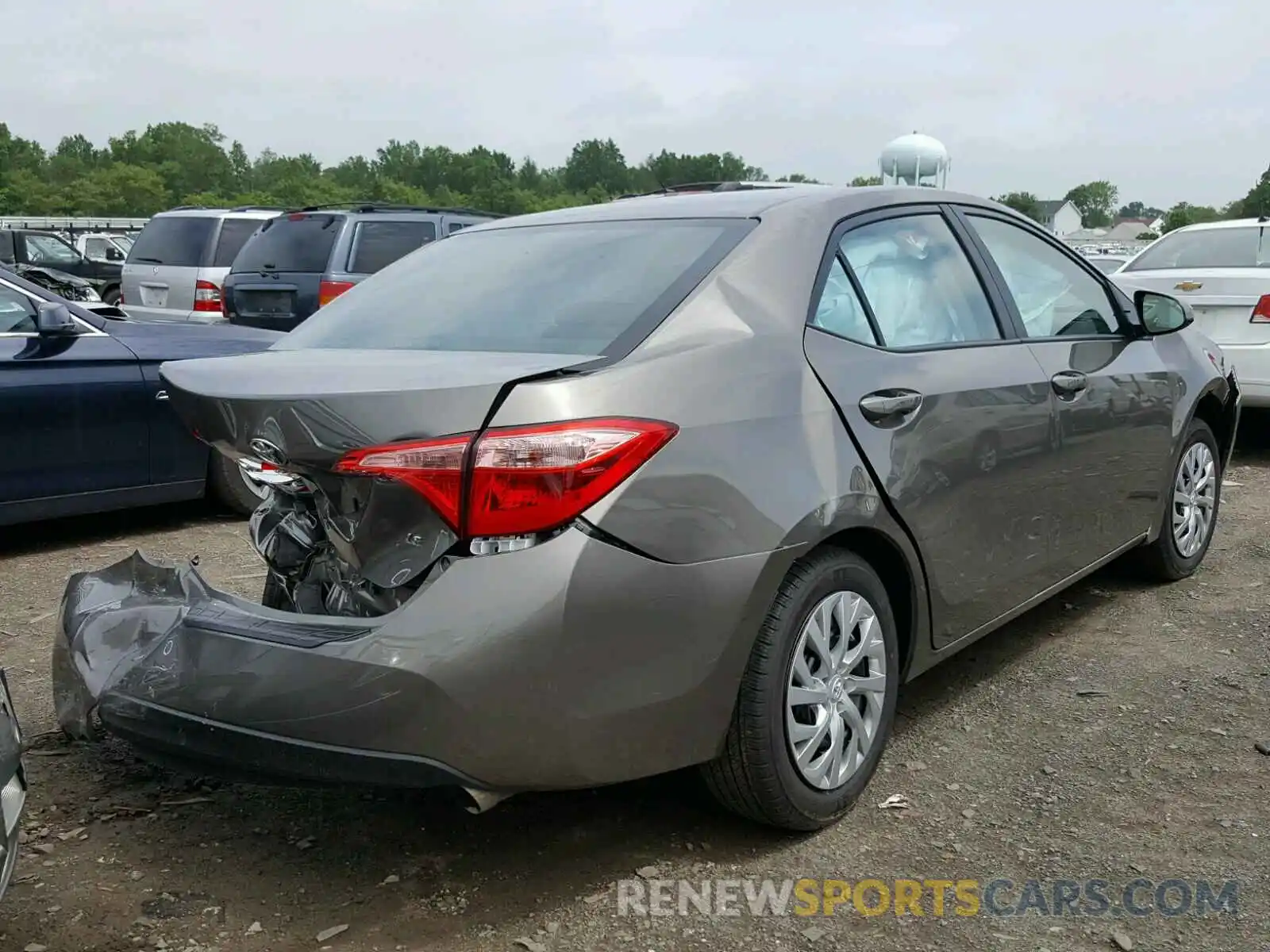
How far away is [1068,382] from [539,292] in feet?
5.99

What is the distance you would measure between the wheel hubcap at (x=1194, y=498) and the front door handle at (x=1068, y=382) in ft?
3.84

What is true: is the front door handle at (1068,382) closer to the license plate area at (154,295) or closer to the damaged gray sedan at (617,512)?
the damaged gray sedan at (617,512)

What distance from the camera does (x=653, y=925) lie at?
2.63 metres

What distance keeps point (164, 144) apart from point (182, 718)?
10486 centimetres

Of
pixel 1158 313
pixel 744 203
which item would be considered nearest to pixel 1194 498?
pixel 1158 313

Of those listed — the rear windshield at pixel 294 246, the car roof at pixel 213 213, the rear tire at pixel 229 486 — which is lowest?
the rear tire at pixel 229 486

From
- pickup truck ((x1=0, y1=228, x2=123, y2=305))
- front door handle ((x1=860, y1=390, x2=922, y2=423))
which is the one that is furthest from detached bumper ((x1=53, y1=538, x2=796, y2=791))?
pickup truck ((x1=0, y1=228, x2=123, y2=305))

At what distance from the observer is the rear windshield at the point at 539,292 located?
2850 millimetres

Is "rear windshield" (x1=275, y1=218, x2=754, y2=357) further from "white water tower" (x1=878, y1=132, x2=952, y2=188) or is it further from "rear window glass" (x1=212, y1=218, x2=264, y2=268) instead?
"white water tower" (x1=878, y1=132, x2=952, y2=188)

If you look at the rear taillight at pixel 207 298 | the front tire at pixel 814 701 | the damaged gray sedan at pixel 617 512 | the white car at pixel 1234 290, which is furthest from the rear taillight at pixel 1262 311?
the rear taillight at pixel 207 298

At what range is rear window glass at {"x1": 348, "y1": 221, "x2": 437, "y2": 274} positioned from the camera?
10.4 meters

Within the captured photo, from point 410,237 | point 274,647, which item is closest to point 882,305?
point 274,647

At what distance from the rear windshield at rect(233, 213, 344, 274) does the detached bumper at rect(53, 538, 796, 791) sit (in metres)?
8.16

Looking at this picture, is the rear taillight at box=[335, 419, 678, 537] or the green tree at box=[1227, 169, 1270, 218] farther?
the green tree at box=[1227, 169, 1270, 218]
